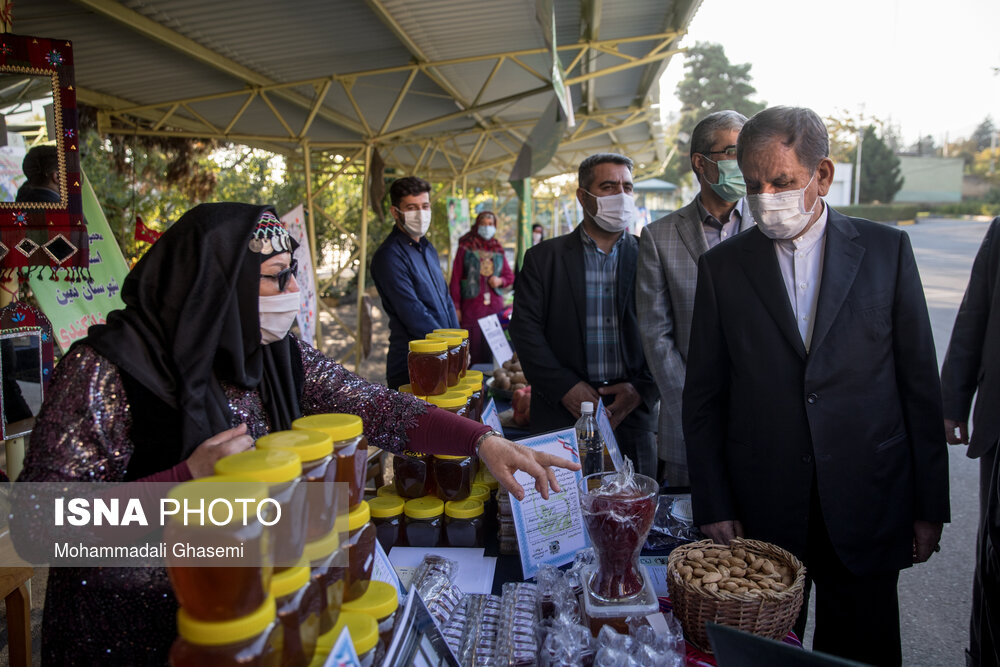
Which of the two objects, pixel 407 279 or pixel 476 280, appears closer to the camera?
pixel 407 279

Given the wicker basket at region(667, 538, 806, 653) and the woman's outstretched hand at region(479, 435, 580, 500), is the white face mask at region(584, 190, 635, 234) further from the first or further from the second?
the wicker basket at region(667, 538, 806, 653)

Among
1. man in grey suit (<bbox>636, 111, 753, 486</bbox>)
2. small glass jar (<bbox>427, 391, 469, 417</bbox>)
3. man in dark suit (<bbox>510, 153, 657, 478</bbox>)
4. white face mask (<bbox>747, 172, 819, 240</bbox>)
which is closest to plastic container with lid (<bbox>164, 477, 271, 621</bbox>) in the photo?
small glass jar (<bbox>427, 391, 469, 417</bbox>)

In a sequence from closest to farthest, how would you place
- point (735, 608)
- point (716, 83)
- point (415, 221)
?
point (735, 608) → point (415, 221) → point (716, 83)

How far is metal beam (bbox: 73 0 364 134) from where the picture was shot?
3.40 m

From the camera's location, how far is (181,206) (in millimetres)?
8898

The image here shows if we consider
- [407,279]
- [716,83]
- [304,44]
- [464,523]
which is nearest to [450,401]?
[464,523]

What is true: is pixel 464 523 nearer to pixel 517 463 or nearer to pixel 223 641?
pixel 517 463

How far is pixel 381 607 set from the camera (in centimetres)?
111

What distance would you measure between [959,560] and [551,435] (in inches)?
138

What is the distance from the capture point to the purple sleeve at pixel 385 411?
181 cm

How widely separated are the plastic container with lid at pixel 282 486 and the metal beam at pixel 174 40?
11.4 feet

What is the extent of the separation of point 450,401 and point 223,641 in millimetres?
1383

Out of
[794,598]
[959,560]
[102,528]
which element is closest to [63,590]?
[102,528]

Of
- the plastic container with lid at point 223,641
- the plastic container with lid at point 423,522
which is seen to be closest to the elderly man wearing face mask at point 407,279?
the plastic container with lid at point 423,522
